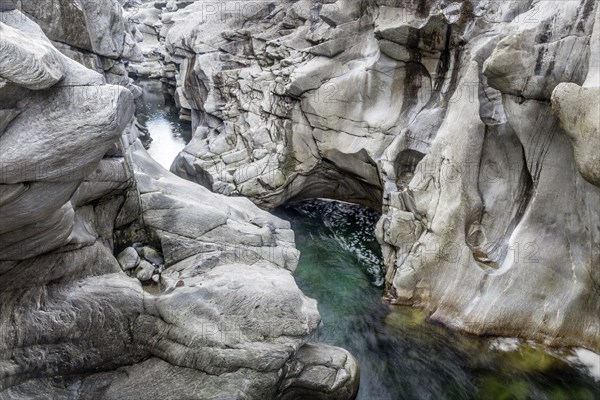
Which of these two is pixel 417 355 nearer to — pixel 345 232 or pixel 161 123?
pixel 345 232

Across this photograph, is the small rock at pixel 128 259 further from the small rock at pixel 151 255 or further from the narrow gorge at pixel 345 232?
the small rock at pixel 151 255

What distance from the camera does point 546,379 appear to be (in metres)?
8.99

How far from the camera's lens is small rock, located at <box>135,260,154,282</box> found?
8633 mm

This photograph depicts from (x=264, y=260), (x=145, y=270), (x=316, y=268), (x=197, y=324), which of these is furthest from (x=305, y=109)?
(x=197, y=324)

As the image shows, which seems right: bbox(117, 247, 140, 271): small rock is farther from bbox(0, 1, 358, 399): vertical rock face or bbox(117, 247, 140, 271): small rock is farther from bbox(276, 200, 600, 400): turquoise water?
bbox(276, 200, 600, 400): turquoise water

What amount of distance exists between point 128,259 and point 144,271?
0.48 metres

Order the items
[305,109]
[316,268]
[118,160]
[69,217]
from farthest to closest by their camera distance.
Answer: [305,109]
[316,268]
[118,160]
[69,217]

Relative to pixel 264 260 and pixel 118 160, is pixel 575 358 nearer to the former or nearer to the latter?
pixel 264 260

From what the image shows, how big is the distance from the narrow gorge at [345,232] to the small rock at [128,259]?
4cm

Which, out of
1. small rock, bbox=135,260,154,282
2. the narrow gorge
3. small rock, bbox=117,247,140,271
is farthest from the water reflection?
small rock, bbox=135,260,154,282

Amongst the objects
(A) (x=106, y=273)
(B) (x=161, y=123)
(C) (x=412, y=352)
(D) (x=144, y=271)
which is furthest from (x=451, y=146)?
(B) (x=161, y=123)

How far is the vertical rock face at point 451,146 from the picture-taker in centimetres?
901

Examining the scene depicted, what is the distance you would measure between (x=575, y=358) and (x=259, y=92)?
13.8 metres

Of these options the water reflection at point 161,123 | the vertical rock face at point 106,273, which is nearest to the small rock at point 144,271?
the vertical rock face at point 106,273
